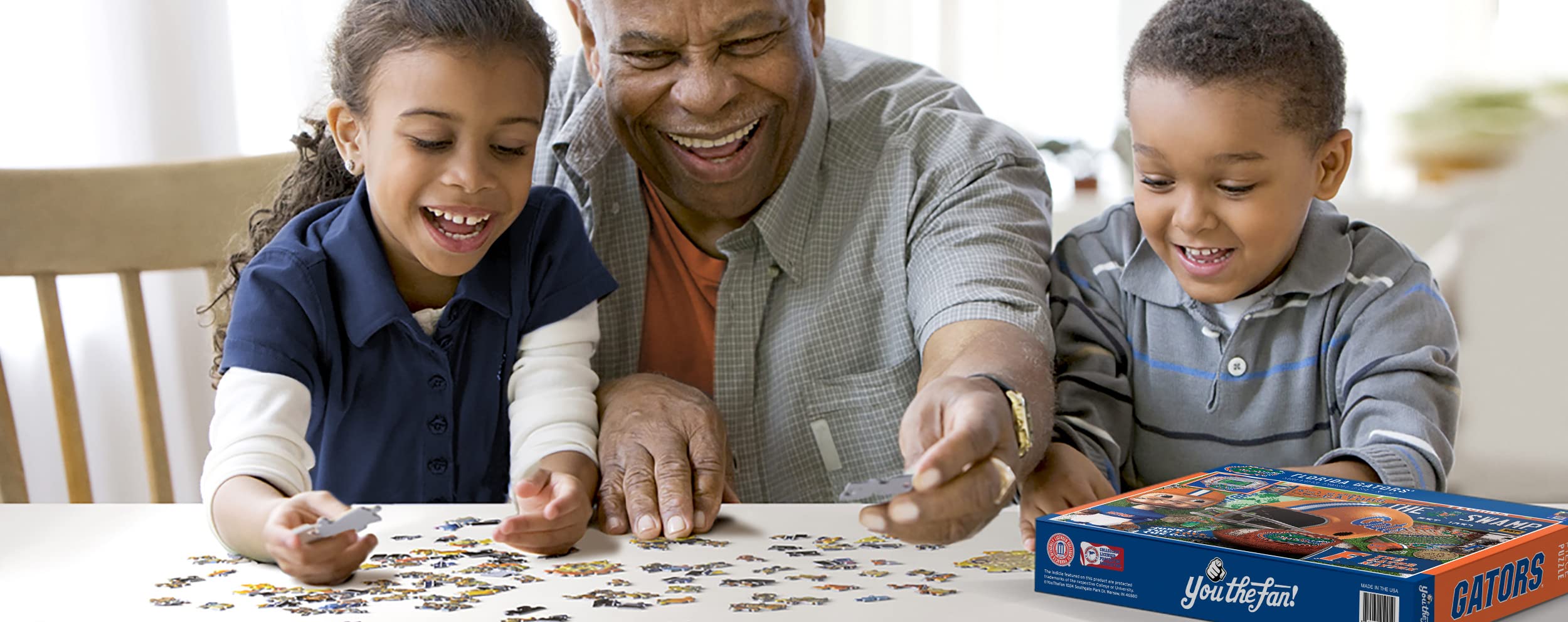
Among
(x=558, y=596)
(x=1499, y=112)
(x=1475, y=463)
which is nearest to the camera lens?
(x=558, y=596)

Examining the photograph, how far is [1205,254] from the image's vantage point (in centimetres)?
151

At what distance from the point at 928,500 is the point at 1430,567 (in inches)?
14.3

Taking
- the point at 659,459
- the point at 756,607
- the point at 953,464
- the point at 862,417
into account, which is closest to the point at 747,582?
the point at 756,607

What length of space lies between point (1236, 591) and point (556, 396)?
81 centimetres

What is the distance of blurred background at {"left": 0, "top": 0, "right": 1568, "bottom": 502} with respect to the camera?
3109 millimetres

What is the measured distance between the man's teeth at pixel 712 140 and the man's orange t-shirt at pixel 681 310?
19 cm

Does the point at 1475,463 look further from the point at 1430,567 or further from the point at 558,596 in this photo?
the point at 558,596

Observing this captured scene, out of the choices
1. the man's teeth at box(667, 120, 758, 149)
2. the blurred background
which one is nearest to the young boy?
the man's teeth at box(667, 120, 758, 149)

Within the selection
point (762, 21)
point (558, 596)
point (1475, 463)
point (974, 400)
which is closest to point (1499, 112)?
point (1475, 463)

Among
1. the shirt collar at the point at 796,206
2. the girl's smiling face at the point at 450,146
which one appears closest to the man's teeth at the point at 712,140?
the shirt collar at the point at 796,206

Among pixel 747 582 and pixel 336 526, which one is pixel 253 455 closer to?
pixel 336 526

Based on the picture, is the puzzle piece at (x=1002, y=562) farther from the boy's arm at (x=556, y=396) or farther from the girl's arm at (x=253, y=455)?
the girl's arm at (x=253, y=455)

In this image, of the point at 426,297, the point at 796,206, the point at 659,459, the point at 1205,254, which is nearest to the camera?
the point at 659,459

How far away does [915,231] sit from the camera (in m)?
1.76
